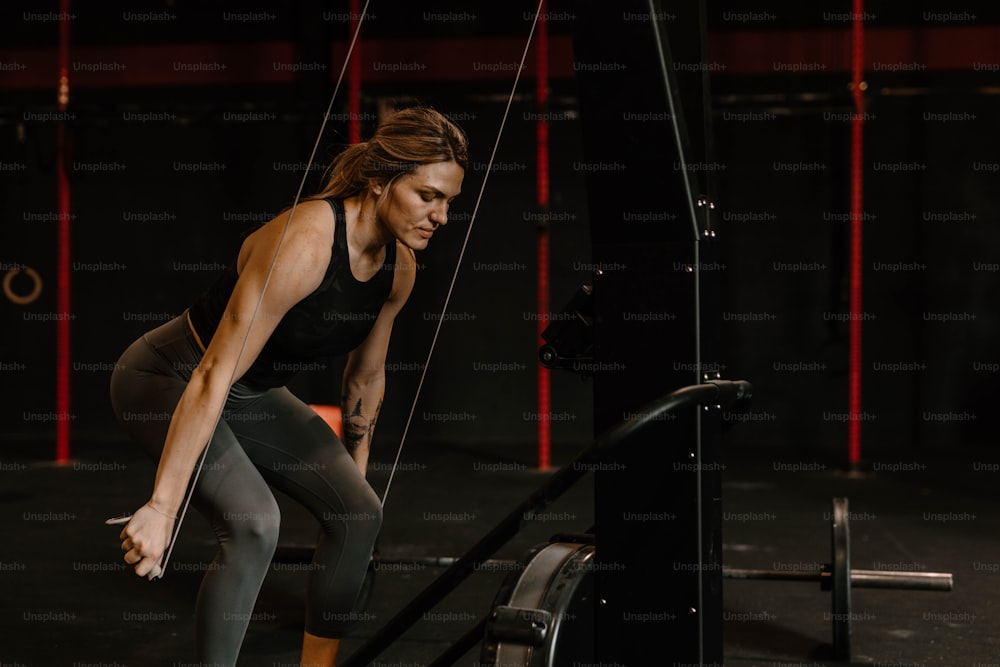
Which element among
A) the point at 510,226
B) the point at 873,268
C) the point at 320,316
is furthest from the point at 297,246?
the point at 873,268

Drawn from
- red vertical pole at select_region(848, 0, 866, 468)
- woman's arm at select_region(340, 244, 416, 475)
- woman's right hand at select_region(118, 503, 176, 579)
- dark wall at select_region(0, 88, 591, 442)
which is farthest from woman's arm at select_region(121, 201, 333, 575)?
dark wall at select_region(0, 88, 591, 442)

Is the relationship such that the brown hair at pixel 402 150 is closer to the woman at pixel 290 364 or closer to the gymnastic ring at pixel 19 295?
the woman at pixel 290 364

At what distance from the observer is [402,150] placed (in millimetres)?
1830

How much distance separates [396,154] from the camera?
183 centimetres

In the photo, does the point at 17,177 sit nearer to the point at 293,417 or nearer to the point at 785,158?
the point at 785,158

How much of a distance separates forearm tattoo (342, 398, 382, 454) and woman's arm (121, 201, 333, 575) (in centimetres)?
44

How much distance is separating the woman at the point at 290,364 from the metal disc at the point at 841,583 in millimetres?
1223

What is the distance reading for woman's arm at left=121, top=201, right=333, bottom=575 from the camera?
1481 mm

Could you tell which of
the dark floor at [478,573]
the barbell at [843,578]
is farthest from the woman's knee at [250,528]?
the barbell at [843,578]

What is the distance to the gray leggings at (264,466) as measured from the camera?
182 cm

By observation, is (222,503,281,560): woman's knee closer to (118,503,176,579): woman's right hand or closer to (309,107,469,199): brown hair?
(118,503,176,579): woman's right hand

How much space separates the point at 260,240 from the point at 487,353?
449cm

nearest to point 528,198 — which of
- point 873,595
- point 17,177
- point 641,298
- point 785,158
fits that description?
point 785,158

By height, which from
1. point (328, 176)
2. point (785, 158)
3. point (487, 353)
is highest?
point (785, 158)
